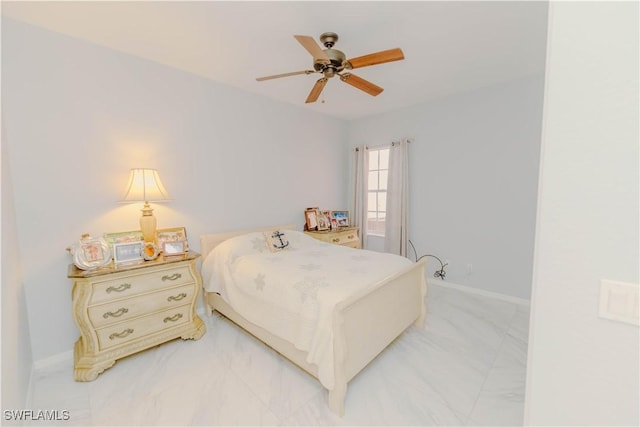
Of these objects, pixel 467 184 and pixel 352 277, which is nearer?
pixel 352 277

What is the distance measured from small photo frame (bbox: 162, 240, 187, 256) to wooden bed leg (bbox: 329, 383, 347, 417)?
1.76 m

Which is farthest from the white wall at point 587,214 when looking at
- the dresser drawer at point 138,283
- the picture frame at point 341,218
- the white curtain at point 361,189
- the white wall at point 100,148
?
the white curtain at point 361,189

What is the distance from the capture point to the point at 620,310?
76cm

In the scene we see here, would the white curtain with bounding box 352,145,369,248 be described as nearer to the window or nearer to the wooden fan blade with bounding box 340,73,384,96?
the window

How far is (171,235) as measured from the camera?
252cm

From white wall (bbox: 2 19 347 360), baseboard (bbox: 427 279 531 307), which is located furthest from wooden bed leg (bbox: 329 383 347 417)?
baseboard (bbox: 427 279 531 307)

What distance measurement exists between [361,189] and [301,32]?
2.74 metres

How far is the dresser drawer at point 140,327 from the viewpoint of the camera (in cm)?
196

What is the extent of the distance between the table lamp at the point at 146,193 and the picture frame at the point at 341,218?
2.51 meters

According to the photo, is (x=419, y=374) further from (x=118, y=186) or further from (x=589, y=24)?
(x=118, y=186)

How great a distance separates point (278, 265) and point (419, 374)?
1366 mm

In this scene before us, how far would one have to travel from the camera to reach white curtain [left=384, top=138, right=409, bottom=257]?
154 inches

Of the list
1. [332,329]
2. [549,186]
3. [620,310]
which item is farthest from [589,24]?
[332,329]

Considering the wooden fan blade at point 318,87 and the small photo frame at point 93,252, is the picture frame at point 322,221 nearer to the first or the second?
the wooden fan blade at point 318,87
